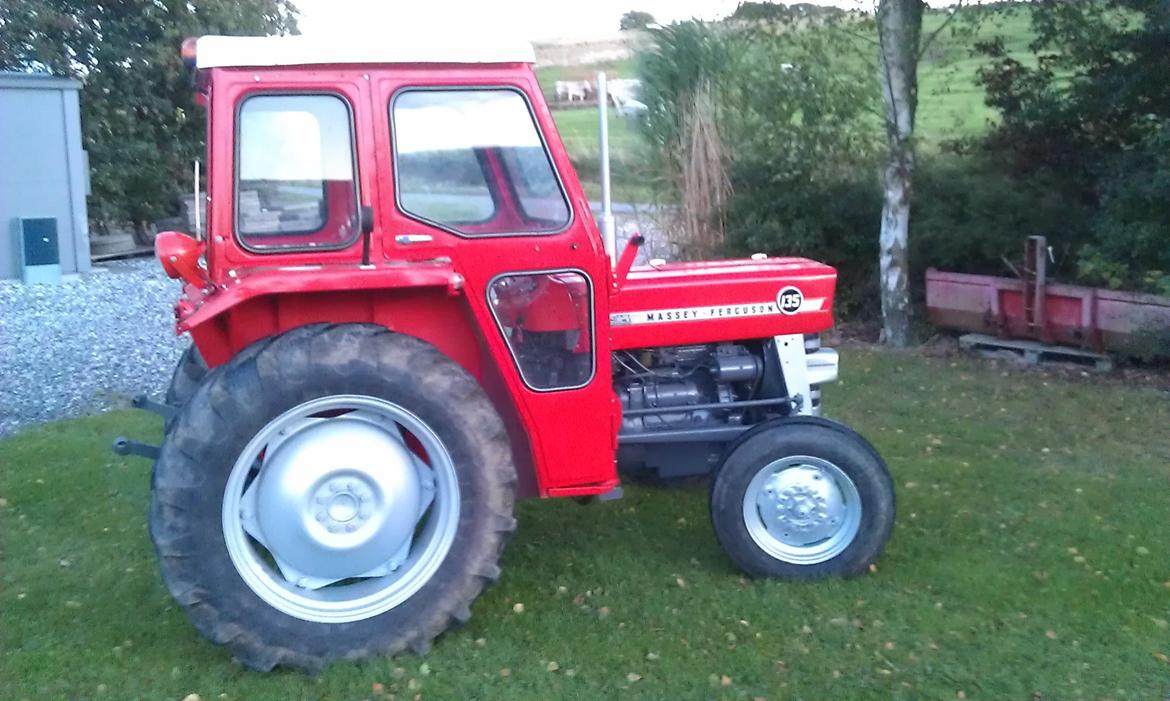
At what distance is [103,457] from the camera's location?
6930 millimetres

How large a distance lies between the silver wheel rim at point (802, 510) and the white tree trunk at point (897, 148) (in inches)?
215

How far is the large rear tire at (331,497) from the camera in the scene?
4.00 meters

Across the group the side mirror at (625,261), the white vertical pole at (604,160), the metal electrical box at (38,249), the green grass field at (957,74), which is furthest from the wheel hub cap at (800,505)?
the metal electrical box at (38,249)

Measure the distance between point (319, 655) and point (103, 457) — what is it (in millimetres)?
3366

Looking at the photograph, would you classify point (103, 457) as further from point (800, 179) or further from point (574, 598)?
point (800, 179)

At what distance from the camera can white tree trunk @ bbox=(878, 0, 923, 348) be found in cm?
936

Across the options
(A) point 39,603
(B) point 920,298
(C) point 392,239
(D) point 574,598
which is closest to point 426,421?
(C) point 392,239

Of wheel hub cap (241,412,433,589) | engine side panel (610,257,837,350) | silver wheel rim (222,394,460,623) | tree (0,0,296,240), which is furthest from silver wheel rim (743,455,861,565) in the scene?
tree (0,0,296,240)

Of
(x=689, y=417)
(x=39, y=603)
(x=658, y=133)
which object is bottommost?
(x=39, y=603)

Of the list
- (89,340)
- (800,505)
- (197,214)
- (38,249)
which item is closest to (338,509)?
(197,214)

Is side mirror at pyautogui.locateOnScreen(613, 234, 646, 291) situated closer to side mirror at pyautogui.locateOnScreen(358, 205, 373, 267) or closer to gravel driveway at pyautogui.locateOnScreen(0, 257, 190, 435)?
side mirror at pyautogui.locateOnScreen(358, 205, 373, 267)

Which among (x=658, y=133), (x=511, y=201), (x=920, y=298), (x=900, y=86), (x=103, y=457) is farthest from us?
(x=658, y=133)

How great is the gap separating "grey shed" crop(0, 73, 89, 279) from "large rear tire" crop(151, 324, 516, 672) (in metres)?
11.1

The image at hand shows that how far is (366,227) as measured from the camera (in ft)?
13.4
